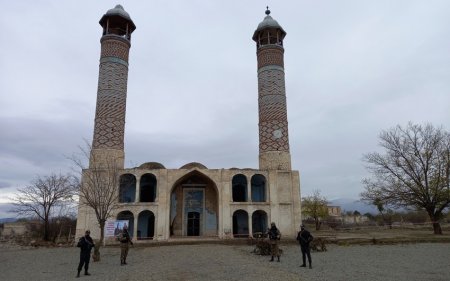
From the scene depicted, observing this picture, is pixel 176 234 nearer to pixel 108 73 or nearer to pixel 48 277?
pixel 108 73

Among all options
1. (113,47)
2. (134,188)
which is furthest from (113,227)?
(113,47)

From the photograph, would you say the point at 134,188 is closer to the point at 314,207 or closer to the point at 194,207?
the point at 194,207

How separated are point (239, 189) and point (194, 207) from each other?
13.7ft

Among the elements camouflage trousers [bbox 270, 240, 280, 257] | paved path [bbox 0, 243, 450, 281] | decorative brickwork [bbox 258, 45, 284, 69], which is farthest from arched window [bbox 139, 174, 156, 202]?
camouflage trousers [bbox 270, 240, 280, 257]

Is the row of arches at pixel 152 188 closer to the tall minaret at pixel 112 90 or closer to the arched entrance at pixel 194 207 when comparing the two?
the tall minaret at pixel 112 90

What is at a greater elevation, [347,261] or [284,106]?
[284,106]

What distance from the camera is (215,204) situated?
28234 millimetres

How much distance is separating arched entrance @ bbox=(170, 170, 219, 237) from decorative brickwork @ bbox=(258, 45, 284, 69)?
11.3 meters

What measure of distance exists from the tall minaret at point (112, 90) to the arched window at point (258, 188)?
36.0ft

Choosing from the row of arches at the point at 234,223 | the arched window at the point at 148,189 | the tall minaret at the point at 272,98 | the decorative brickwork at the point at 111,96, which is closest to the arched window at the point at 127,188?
the arched window at the point at 148,189

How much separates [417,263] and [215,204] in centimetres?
1787

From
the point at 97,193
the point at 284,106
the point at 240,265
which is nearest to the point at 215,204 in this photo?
the point at 284,106

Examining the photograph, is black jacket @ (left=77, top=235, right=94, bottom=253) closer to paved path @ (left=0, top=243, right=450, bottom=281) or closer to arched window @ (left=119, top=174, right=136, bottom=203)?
paved path @ (left=0, top=243, right=450, bottom=281)

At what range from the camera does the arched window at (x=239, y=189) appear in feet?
95.9
